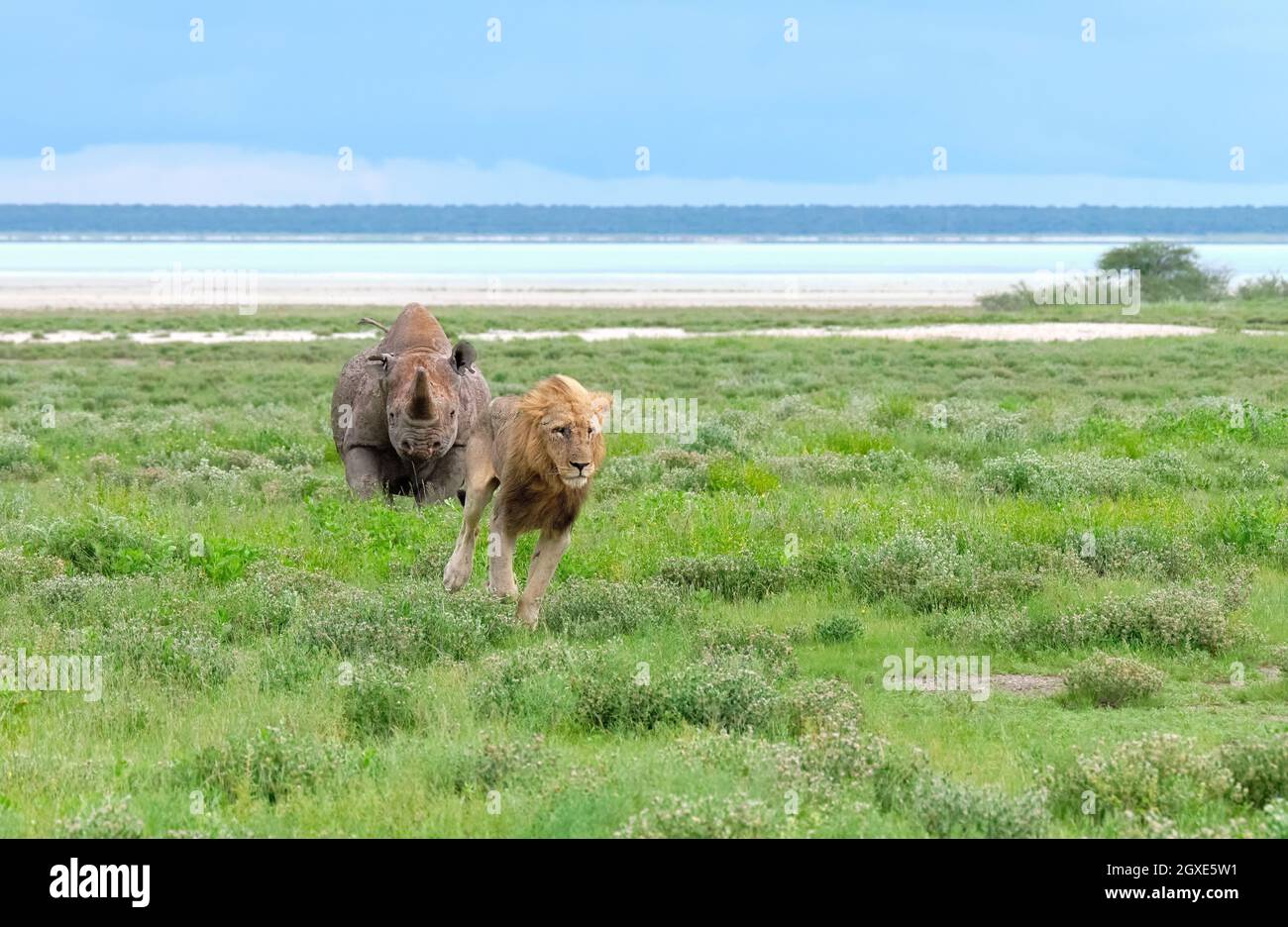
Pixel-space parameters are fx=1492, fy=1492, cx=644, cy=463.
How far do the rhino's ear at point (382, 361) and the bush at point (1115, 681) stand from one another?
6.17 m

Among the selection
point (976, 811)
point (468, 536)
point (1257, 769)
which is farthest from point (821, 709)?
point (468, 536)

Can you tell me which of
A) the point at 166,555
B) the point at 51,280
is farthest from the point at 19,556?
the point at 51,280

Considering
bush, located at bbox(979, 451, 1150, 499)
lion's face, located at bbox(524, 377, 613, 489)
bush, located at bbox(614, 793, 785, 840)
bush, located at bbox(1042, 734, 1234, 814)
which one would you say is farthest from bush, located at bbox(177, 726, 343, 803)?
bush, located at bbox(979, 451, 1150, 499)

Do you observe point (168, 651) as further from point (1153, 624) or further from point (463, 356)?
point (1153, 624)

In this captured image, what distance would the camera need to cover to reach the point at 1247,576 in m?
10.5

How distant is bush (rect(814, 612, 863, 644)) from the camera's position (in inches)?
368

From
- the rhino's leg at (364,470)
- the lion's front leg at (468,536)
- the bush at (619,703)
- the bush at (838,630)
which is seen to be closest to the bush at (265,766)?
the bush at (619,703)

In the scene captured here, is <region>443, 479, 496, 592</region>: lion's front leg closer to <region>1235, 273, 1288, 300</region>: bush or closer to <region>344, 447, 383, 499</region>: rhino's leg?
<region>344, 447, 383, 499</region>: rhino's leg

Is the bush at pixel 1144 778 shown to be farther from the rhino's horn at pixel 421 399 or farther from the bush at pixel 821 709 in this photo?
the rhino's horn at pixel 421 399

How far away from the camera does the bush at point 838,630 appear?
935 centimetres

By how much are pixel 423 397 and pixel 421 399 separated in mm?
28

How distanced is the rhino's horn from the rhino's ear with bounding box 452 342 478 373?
0.97 ft
